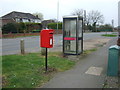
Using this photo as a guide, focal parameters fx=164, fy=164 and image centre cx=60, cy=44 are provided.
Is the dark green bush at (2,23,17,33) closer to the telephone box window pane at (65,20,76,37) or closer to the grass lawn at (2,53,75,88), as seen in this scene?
the telephone box window pane at (65,20,76,37)

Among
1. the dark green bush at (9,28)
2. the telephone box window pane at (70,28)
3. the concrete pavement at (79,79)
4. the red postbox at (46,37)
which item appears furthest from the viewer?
the dark green bush at (9,28)

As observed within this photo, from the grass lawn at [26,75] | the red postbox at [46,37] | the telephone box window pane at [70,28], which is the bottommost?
the grass lawn at [26,75]

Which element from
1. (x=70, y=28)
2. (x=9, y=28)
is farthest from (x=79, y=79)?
(x=9, y=28)

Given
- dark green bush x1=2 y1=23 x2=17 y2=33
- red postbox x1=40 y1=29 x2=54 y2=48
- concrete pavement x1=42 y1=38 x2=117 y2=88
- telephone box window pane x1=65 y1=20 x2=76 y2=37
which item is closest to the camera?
concrete pavement x1=42 y1=38 x2=117 y2=88

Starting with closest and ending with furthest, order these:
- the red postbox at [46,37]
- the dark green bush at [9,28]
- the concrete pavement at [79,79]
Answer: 1. the concrete pavement at [79,79]
2. the red postbox at [46,37]
3. the dark green bush at [9,28]

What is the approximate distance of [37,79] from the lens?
5.13m

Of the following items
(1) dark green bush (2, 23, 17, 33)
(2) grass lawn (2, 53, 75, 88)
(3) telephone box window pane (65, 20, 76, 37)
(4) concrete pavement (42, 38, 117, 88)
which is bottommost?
(4) concrete pavement (42, 38, 117, 88)

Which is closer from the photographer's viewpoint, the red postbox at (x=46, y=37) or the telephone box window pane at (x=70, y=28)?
the red postbox at (x=46, y=37)

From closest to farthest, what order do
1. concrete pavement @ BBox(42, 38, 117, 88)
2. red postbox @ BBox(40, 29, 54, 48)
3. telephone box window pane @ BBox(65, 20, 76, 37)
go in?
concrete pavement @ BBox(42, 38, 117, 88) → red postbox @ BBox(40, 29, 54, 48) → telephone box window pane @ BBox(65, 20, 76, 37)

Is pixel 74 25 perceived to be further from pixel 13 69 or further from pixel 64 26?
pixel 13 69

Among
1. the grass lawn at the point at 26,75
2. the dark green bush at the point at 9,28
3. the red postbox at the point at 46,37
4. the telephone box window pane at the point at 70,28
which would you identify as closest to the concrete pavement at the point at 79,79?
the grass lawn at the point at 26,75

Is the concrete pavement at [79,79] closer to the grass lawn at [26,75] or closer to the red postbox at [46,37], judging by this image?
the grass lawn at [26,75]

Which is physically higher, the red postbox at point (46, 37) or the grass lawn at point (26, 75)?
the red postbox at point (46, 37)

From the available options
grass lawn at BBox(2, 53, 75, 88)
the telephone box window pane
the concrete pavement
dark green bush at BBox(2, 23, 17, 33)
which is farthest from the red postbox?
dark green bush at BBox(2, 23, 17, 33)
